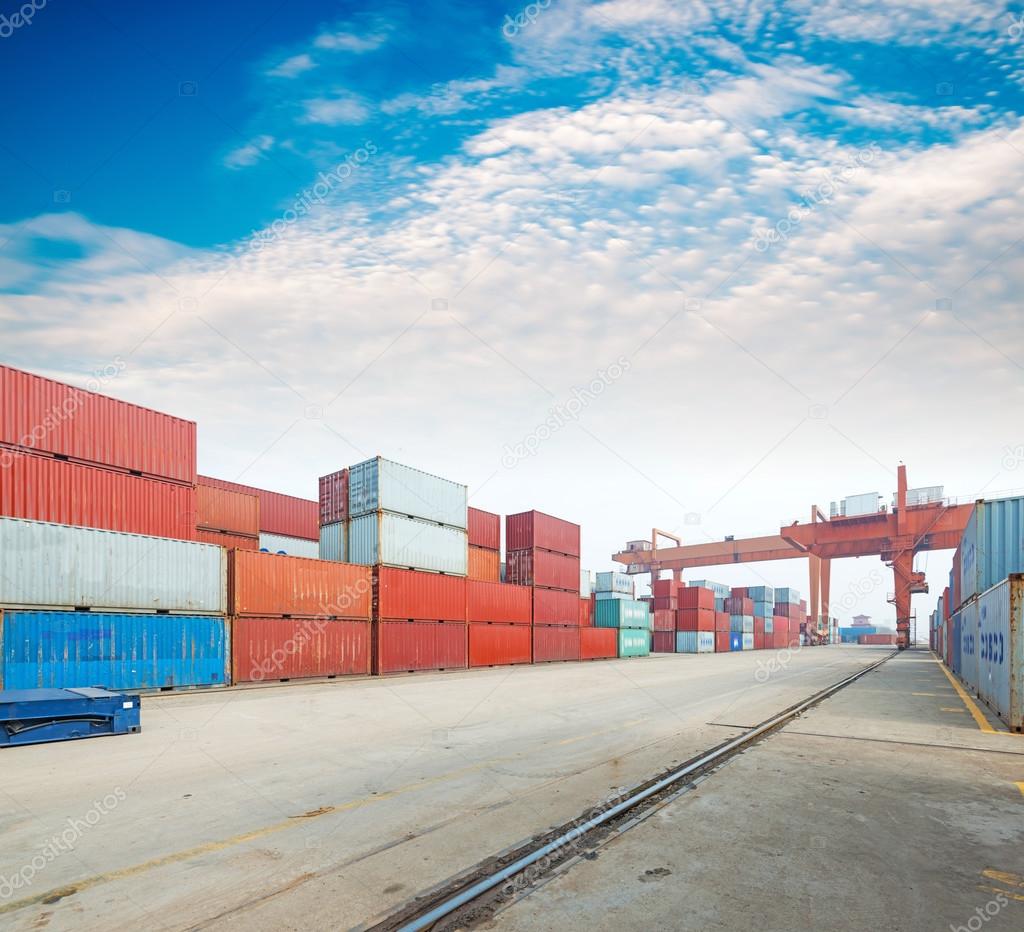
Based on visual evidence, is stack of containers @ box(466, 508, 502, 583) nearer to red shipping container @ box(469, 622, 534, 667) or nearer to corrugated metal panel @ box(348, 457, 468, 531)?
red shipping container @ box(469, 622, 534, 667)

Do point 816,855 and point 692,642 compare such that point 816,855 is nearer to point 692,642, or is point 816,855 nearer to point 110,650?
point 110,650

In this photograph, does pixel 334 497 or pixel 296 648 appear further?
pixel 334 497

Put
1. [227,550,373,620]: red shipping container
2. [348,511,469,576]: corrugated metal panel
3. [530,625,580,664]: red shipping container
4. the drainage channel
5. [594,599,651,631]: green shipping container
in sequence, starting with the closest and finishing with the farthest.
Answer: the drainage channel, [227,550,373,620]: red shipping container, [348,511,469,576]: corrugated metal panel, [530,625,580,664]: red shipping container, [594,599,651,631]: green shipping container

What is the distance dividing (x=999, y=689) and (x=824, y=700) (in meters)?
4.74

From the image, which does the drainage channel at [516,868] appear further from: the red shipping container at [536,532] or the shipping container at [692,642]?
the shipping container at [692,642]

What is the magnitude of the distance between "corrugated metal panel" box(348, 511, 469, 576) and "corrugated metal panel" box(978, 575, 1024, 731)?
833 inches

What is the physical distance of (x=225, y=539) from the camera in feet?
92.5

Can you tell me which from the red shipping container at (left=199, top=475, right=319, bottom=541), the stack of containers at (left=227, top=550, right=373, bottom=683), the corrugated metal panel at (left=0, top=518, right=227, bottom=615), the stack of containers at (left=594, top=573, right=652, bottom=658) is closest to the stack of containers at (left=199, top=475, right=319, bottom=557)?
the red shipping container at (left=199, top=475, right=319, bottom=541)

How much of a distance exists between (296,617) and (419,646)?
680cm

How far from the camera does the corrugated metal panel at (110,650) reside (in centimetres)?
1709

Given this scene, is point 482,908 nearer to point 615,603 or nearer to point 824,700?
point 824,700

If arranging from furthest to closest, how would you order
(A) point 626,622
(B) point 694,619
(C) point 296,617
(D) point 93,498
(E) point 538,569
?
(B) point 694,619
(A) point 626,622
(E) point 538,569
(C) point 296,617
(D) point 93,498

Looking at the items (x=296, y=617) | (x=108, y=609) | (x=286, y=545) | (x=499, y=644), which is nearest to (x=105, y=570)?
(x=108, y=609)

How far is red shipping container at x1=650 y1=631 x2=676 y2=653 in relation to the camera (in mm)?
67562
